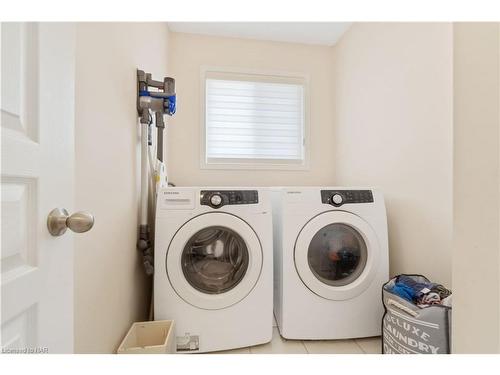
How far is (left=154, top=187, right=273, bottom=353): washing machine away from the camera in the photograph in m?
1.18

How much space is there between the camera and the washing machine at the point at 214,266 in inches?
46.6

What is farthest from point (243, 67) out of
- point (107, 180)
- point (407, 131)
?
point (107, 180)

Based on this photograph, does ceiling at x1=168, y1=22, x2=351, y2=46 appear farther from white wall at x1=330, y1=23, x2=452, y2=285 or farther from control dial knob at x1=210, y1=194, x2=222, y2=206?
control dial knob at x1=210, y1=194, x2=222, y2=206

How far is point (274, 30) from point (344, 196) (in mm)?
1604

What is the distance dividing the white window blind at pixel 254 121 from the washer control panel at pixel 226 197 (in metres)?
0.95

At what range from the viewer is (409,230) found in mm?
1380

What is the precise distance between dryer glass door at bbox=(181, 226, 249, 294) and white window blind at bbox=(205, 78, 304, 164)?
102cm

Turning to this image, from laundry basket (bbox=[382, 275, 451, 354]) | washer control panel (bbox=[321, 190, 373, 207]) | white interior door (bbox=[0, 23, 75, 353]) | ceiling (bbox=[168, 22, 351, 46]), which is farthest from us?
ceiling (bbox=[168, 22, 351, 46])

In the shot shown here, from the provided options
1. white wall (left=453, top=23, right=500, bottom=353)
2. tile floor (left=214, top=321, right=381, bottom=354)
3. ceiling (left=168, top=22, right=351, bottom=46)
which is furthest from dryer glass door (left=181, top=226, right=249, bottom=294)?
ceiling (left=168, top=22, right=351, bottom=46)

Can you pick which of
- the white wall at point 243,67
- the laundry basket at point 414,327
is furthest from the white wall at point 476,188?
the white wall at point 243,67

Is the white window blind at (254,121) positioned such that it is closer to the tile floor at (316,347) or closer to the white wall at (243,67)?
the white wall at (243,67)

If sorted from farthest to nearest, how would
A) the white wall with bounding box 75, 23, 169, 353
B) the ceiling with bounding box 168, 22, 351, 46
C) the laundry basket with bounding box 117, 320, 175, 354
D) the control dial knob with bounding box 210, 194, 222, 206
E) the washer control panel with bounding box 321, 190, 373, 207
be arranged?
the ceiling with bounding box 168, 22, 351, 46
the washer control panel with bounding box 321, 190, 373, 207
the control dial knob with bounding box 210, 194, 222, 206
the laundry basket with bounding box 117, 320, 175, 354
the white wall with bounding box 75, 23, 169, 353
